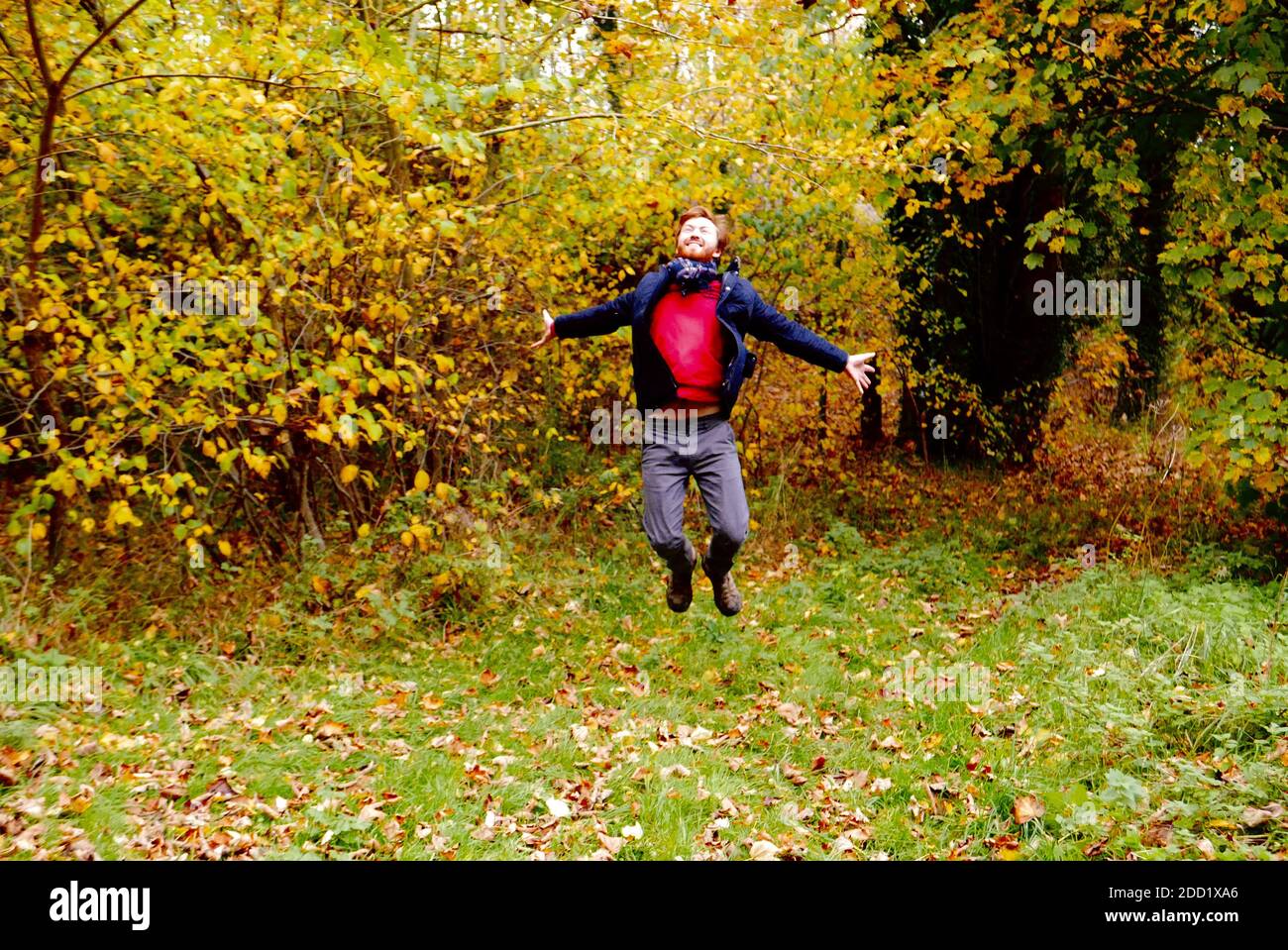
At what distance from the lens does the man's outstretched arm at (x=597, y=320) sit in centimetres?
616

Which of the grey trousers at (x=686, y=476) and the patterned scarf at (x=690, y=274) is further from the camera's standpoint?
the grey trousers at (x=686, y=476)

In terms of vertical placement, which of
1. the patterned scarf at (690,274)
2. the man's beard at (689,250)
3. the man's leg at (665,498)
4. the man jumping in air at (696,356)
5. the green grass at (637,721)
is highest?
the man's beard at (689,250)

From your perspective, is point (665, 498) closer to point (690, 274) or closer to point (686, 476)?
point (686, 476)

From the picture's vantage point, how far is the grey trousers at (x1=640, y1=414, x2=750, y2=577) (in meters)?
6.24

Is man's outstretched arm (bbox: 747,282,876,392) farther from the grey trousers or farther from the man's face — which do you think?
the grey trousers

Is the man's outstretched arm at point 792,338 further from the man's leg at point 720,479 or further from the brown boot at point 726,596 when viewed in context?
the brown boot at point 726,596

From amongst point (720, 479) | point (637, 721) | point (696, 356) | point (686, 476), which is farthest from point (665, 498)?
point (637, 721)

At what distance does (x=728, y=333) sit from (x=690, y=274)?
0.42 m

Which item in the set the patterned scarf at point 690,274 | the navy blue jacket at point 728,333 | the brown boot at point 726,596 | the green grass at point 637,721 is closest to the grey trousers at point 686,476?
the navy blue jacket at point 728,333

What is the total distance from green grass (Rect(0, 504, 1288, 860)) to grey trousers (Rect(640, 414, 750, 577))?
4.17ft

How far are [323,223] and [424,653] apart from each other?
10.9ft

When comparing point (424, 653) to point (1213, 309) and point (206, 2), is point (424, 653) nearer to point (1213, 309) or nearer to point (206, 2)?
point (206, 2)

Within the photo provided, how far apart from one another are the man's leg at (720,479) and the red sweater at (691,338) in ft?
0.98

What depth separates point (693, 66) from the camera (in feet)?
30.5
